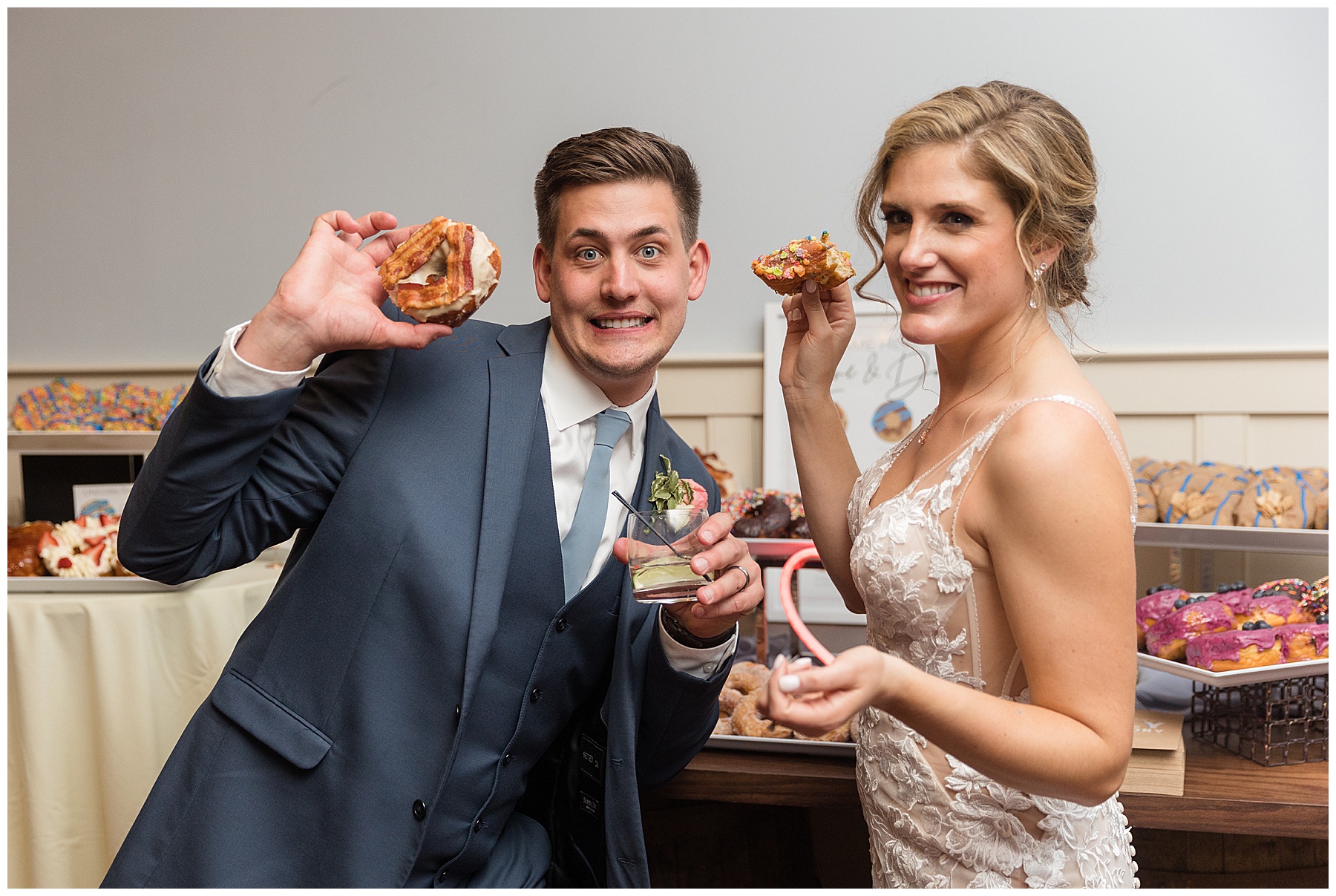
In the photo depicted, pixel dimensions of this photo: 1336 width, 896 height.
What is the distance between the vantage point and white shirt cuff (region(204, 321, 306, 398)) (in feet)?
4.49

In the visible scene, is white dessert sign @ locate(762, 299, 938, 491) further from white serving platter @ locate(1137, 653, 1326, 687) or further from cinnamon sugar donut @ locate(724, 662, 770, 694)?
white serving platter @ locate(1137, 653, 1326, 687)

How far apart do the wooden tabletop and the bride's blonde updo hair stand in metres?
1.11

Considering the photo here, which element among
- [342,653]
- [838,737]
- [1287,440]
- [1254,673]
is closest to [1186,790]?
[1254,673]

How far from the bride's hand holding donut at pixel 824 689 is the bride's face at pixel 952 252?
1.76 feet

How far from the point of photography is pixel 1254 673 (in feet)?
6.24

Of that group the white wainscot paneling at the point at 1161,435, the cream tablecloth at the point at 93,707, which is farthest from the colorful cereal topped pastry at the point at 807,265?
the white wainscot paneling at the point at 1161,435

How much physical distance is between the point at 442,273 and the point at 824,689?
2.85 feet

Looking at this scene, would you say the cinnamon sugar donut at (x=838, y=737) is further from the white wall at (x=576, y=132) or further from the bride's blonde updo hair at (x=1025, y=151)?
the white wall at (x=576, y=132)

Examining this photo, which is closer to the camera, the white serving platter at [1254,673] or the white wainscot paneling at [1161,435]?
the white serving platter at [1254,673]

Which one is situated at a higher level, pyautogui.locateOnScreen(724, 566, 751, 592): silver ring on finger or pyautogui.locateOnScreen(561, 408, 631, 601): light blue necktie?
pyautogui.locateOnScreen(561, 408, 631, 601): light blue necktie

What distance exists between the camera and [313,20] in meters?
3.92

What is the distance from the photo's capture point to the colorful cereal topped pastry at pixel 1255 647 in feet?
6.36

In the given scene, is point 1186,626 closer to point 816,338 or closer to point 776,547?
point 776,547

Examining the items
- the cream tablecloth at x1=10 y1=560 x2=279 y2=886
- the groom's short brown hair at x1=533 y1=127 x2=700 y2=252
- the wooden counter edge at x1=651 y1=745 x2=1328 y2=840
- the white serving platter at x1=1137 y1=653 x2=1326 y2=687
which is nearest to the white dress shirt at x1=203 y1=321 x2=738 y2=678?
the groom's short brown hair at x1=533 y1=127 x2=700 y2=252
